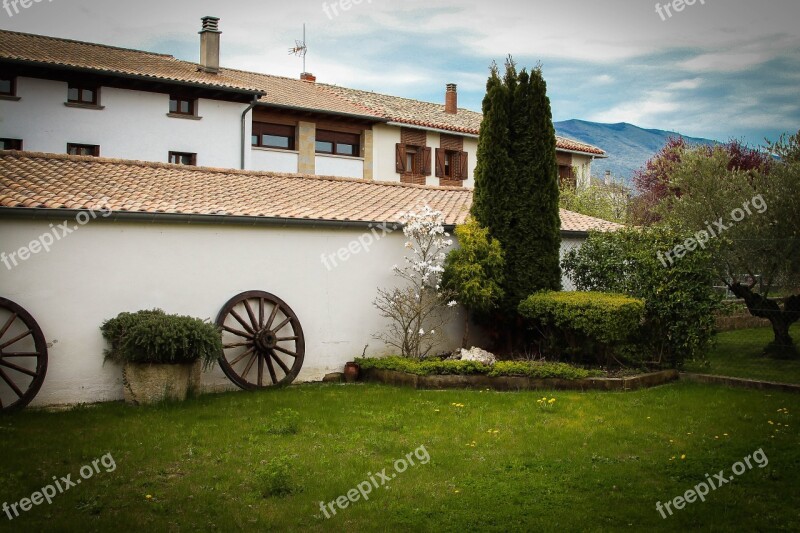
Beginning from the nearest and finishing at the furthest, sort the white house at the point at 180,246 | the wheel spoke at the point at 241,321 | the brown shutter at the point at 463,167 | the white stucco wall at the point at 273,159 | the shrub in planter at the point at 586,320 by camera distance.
Answer: the white house at the point at 180,246 → the wheel spoke at the point at 241,321 → the shrub in planter at the point at 586,320 → the white stucco wall at the point at 273,159 → the brown shutter at the point at 463,167

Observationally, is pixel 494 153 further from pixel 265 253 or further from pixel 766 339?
pixel 766 339

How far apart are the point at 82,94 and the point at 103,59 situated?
6.07 ft

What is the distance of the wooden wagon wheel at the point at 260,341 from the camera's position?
11945mm

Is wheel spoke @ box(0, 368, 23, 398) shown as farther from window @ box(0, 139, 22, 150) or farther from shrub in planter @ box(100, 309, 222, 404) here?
window @ box(0, 139, 22, 150)

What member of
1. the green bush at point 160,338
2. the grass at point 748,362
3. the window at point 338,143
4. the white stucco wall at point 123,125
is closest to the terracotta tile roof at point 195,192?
the green bush at point 160,338

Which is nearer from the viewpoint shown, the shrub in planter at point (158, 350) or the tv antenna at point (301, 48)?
the shrub in planter at point (158, 350)

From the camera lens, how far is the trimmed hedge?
12.0 metres

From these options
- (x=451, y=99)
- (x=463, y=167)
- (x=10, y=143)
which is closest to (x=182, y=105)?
(x=10, y=143)

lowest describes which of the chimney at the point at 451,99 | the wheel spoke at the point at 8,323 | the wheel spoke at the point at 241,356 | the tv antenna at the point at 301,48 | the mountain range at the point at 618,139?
the wheel spoke at the point at 241,356

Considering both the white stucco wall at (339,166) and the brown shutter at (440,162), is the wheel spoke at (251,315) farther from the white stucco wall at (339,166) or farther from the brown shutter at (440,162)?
the brown shutter at (440,162)

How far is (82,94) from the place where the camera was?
2433 cm

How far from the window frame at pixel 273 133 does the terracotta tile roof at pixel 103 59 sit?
1894 mm

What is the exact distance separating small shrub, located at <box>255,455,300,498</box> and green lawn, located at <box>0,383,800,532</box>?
0.02 metres

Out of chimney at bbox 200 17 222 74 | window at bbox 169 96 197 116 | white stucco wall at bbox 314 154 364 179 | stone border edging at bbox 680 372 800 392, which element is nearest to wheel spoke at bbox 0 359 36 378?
stone border edging at bbox 680 372 800 392
